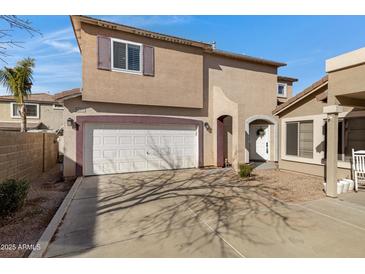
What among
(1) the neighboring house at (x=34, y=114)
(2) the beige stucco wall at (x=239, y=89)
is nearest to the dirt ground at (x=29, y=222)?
(2) the beige stucco wall at (x=239, y=89)

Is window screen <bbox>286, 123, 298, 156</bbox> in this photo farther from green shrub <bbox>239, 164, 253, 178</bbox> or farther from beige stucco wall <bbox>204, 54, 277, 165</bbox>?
green shrub <bbox>239, 164, 253, 178</bbox>

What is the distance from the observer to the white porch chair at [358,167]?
7.83 m

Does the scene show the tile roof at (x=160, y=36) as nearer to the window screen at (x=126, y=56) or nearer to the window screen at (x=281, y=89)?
the window screen at (x=126, y=56)

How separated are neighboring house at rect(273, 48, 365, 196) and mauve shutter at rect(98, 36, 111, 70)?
28.5ft

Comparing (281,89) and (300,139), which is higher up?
(281,89)

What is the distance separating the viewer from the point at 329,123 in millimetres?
7172

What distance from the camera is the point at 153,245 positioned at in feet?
13.3

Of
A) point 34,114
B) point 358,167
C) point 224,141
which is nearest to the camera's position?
point 358,167

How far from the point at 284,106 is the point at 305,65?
19.3 feet

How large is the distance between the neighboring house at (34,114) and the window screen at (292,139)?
2117cm

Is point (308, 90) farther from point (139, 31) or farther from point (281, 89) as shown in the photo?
point (281, 89)

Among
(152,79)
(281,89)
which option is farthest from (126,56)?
(281,89)

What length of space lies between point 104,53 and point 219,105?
6478 mm
